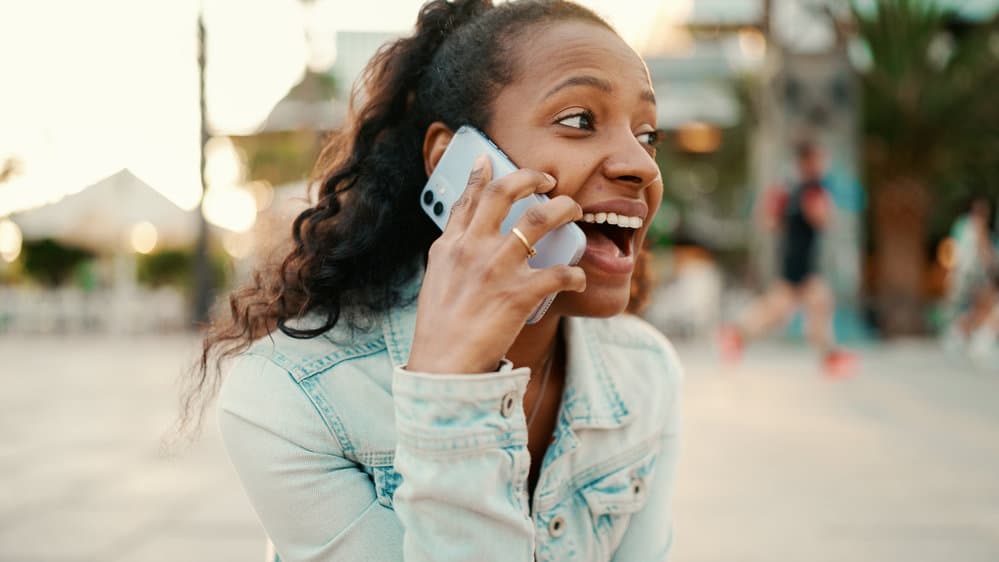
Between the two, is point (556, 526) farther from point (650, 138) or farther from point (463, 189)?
point (650, 138)

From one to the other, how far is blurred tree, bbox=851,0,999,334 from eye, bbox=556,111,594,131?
12376 millimetres

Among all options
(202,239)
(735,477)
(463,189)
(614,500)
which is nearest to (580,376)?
(614,500)

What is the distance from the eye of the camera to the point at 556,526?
159 centimetres

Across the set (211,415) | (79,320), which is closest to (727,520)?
(211,415)

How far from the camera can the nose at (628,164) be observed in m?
1.45

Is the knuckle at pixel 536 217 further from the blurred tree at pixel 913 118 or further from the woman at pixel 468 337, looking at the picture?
the blurred tree at pixel 913 118

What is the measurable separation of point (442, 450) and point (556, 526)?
1.67ft

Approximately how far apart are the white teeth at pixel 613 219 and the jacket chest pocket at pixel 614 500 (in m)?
0.53

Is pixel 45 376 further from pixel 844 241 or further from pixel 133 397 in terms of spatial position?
pixel 844 241

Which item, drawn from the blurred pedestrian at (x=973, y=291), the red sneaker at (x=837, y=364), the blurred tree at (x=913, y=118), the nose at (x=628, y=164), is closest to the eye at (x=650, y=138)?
the nose at (x=628, y=164)

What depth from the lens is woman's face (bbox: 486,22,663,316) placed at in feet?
4.75

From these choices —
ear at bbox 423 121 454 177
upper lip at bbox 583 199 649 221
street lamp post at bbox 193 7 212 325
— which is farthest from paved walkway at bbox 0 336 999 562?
street lamp post at bbox 193 7 212 325

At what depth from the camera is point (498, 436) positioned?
1235 millimetres

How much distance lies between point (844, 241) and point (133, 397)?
9894mm
